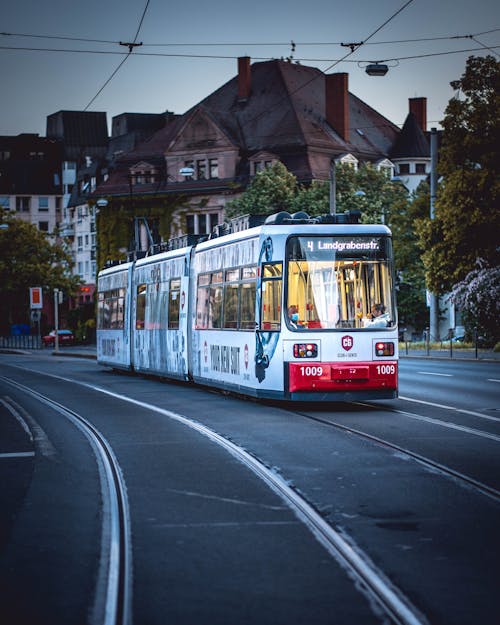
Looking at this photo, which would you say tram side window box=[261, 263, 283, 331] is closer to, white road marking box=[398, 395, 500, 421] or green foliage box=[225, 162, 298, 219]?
white road marking box=[398, 395, 500, 421]

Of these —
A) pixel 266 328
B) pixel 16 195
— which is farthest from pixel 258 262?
pixel 16 195

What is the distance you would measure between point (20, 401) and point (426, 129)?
84242mm

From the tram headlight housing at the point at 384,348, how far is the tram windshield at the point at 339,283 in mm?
272

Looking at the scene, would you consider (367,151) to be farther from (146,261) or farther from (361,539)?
(361,539)

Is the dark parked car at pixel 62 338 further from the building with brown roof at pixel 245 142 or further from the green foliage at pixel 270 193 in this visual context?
the green foliage at pixel 270 193

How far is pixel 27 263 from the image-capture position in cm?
9800

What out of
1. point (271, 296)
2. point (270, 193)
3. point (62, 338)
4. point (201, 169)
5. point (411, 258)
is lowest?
point (62, 338)

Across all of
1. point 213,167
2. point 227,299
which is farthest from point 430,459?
point 213,167

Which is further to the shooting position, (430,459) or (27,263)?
(27,263)

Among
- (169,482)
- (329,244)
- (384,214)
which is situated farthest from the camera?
(384,214)

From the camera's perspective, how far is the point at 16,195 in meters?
146

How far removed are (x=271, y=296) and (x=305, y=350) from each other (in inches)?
47.7

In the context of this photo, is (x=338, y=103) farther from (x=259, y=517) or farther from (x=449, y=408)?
(x=259, y=517)

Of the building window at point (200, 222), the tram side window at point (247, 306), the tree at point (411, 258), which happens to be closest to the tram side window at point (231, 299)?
the tram side window at point (247, 306)
